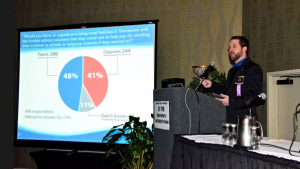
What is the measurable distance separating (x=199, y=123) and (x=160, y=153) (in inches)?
13.7

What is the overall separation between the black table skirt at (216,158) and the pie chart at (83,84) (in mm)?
2469

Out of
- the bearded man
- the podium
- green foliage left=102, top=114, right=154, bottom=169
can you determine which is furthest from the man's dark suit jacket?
green foliage left=102, top=114, right=154, bottom=169

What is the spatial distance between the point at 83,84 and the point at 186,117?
2569mm

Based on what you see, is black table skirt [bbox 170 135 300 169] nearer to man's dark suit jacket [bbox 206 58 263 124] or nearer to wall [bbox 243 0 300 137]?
man's dark suit jacket [bbox 206 58 263 124]

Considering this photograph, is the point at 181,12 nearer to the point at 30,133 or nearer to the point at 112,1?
the point at 112,1

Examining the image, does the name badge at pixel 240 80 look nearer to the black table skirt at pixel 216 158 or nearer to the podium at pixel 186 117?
the podium at pixel 186 117

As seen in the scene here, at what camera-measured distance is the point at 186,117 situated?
2.08m

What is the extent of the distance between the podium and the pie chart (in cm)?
220

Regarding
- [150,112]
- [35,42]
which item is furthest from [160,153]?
[35,42]

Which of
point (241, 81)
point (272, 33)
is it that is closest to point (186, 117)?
point (241, 81)

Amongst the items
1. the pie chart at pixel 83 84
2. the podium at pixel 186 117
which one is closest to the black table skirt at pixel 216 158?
the podium at pixel 186 117

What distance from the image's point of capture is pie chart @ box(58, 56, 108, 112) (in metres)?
4.31

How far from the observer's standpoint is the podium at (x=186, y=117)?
206cm

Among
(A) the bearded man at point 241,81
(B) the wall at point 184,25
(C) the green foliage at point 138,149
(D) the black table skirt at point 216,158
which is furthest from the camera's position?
(B) the wall at point 184,25
